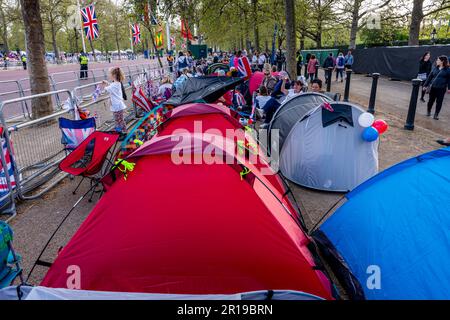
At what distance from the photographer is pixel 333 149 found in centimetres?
504

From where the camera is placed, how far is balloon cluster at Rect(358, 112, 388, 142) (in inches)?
183

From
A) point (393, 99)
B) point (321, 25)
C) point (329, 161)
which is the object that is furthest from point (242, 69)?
point (321, 25)

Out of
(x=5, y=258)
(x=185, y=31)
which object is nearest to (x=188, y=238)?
(x=5, y=258)

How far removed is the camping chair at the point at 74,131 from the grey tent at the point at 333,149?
3.60 m

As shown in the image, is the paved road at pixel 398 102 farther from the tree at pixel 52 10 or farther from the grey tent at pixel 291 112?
the tree at pixel 52 10

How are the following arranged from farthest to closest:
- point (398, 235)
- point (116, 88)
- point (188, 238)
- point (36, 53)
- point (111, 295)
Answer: point (36, 53) → point (116, 88) → point (188, 238) → point (398, 235) → point (111, 295)

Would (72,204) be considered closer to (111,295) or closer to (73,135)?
(73,135)

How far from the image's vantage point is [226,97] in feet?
33.4

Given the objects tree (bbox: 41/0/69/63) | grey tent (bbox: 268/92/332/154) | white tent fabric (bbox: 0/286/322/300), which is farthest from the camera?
tree (bbox: 41/0/69/63)

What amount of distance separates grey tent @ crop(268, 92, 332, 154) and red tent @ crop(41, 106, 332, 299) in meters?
2.98

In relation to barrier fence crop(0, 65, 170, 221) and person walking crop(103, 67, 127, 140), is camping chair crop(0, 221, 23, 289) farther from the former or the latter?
person walking crop(103, 67, 127, 140)

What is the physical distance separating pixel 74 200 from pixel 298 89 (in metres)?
5.59

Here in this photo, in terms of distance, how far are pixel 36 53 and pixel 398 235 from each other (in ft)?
33.8

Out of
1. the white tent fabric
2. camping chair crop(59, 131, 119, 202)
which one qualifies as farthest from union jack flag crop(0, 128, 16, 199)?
the white tent fabric
